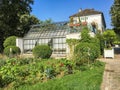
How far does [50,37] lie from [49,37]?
0.48 feet

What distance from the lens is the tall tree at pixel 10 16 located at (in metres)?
32.1

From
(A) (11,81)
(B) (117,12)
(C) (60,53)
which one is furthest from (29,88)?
(B) (117,12)

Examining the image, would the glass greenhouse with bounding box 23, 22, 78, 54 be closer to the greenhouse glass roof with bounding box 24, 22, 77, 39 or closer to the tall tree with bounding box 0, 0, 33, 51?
the greenhouse glass roof with bounding box 24, 22, 77, 39

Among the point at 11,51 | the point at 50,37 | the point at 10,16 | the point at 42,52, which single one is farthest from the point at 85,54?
the point at 10,16

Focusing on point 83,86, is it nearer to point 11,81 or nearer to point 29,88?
point 29,88

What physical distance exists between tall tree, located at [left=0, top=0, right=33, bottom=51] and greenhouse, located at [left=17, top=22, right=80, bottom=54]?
544cm

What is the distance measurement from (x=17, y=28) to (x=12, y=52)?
1312 centimetres

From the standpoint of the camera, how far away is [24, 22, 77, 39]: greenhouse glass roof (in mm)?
26241

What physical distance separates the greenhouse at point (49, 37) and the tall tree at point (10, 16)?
17.8ft

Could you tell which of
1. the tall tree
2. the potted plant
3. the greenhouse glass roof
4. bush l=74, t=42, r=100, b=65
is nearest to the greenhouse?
the greenhouse glass roof

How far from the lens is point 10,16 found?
110 ft

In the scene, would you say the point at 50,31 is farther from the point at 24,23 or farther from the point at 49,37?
the point at 24,23

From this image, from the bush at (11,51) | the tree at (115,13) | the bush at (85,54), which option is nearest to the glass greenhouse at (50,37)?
the bush at (11,51)

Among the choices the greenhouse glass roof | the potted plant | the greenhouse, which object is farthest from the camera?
the greenhouse glass roof
